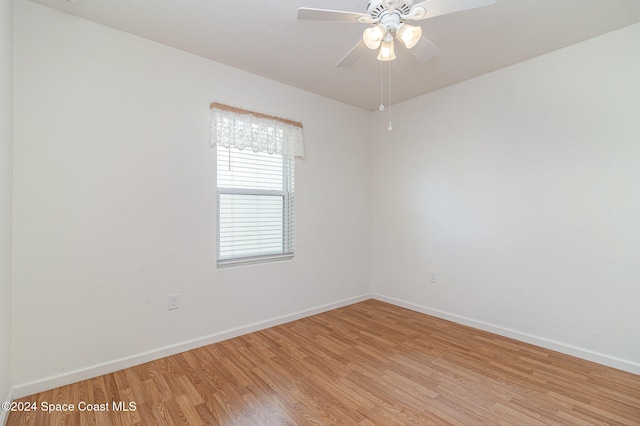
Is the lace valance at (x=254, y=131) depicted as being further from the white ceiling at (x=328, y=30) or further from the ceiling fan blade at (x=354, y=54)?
the ceiling fan blade at (x=354, y=54)

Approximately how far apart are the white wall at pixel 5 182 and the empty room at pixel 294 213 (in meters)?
0.03

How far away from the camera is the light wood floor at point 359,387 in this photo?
1.70 metres

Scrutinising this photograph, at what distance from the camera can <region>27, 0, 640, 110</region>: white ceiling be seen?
196cm

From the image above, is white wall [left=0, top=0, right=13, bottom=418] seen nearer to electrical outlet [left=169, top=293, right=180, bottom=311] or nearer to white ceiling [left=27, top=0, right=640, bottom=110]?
white ceiling [left=27, top=0, right=640, bottom=110]

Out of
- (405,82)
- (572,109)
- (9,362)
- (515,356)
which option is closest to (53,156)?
(9,362)

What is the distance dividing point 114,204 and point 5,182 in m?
0.59

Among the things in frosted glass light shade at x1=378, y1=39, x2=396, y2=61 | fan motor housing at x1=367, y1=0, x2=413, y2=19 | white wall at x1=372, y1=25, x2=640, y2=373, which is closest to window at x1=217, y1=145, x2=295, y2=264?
white wall at x1=372, y1=25, x2=640, y2=373

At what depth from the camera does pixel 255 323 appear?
9.62 feet

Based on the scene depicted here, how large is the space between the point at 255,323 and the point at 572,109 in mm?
3417

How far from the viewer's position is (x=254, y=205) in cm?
299

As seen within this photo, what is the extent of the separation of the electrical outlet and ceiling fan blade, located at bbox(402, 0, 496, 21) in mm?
2578

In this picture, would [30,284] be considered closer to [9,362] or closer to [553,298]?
[9,362]

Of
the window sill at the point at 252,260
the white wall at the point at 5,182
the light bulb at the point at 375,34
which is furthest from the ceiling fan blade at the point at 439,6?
the window sill at the point at 252,260

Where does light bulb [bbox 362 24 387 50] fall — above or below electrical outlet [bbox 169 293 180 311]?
above
